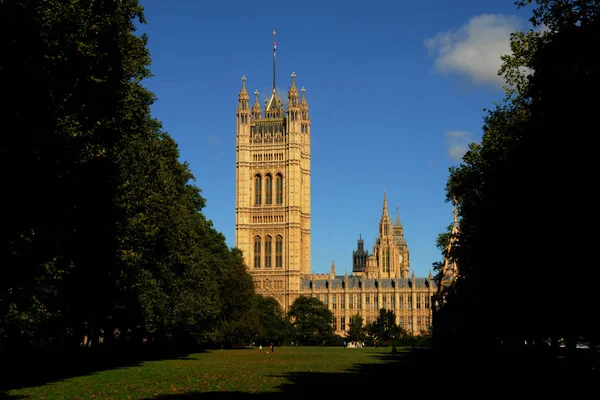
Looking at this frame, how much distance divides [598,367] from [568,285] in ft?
20.3

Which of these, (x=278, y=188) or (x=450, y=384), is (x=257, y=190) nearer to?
(x=278, y=188)

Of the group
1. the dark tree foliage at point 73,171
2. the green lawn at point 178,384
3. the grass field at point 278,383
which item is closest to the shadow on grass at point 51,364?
the grass field at point 278,383

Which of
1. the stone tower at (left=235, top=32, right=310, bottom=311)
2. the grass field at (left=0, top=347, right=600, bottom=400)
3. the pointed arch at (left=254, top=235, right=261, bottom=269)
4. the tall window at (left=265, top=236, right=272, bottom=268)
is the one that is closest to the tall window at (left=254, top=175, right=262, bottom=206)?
the stone tower at (left=235, top=32, right=310, bottom=311)

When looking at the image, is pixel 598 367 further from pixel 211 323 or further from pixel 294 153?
pixel 294 153

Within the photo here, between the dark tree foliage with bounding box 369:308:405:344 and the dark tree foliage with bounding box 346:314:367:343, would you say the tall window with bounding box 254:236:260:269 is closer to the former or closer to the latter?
the dark tree foliage with bounding box 346:314:367:343

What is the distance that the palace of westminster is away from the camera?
152 metres

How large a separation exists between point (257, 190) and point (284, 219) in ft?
26.8

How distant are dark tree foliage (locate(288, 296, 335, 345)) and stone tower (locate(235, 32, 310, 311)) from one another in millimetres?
15623

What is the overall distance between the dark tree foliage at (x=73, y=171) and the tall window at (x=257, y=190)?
378 feet

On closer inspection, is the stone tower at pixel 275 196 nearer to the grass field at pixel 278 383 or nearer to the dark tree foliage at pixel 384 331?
the dark tree foliage at pixel 384 331

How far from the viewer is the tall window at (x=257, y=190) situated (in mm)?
154375

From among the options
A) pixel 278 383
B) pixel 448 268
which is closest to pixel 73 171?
pixel 278 383

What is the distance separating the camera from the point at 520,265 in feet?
101

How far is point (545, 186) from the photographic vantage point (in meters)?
25.6
